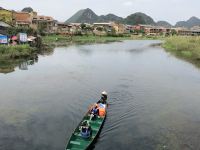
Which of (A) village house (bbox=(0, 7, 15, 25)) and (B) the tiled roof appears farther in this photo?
(B) the tiled roof

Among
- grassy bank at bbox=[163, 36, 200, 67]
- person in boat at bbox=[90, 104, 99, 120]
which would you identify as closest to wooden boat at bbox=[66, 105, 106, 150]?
person in boat at bbox=[90, 104, 99, 120]

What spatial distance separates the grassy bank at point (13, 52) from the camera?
1750 inches

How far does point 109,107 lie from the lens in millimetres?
22531

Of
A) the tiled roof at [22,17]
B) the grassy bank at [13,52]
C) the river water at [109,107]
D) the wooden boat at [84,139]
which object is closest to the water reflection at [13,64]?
the river water at [109,107]

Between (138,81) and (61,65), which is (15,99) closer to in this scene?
(138,81)

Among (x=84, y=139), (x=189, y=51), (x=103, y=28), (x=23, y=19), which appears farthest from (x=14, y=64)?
(x=103, y=28)

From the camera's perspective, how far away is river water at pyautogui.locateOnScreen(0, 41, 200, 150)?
16.7 meters

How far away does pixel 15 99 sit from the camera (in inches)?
947

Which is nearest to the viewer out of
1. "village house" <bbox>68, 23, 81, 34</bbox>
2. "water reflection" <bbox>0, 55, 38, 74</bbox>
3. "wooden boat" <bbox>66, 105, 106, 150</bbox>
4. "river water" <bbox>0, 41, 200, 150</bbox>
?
"wooden boat" <bbox>66, 105, 106, 150</bbox>

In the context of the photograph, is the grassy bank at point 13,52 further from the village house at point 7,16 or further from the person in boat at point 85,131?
the village house at point 7,16

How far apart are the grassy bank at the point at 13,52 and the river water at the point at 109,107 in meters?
7.29

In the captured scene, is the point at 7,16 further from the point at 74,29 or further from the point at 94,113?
the point at 94,113

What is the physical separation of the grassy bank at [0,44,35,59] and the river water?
729 cm

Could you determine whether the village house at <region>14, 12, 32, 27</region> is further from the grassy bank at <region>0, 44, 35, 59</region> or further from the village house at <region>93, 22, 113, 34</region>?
the grassy bank at <region>0, 44, 35, 59</region>
